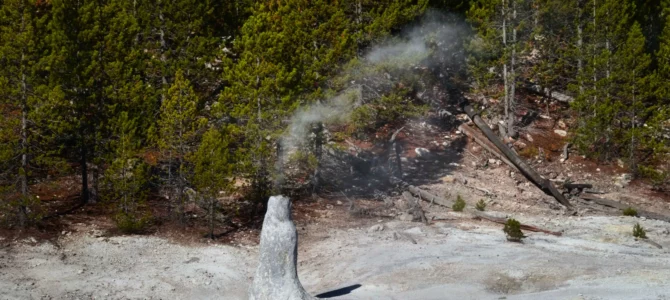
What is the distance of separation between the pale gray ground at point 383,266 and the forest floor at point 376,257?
33mm

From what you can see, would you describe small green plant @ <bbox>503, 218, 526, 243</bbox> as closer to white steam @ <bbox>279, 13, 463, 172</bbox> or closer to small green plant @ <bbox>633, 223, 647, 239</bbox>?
small green plant @ <bbox>633, 223, 647, 239</bbox>

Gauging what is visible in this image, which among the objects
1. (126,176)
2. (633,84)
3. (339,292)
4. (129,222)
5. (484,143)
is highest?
(633,84)

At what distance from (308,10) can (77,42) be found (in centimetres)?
872

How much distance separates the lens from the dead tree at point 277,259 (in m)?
16.3

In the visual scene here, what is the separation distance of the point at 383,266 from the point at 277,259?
17.9ft

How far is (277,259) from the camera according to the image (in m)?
16.4

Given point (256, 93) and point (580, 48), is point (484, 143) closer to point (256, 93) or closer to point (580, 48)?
point (580, 48)

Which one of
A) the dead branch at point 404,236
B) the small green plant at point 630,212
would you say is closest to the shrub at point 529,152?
the small green plant at point 630,212

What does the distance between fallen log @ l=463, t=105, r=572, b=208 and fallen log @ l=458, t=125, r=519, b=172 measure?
0.25m

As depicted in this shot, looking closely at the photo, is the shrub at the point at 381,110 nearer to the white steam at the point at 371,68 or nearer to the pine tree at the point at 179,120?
the white steam at the point at 371,68

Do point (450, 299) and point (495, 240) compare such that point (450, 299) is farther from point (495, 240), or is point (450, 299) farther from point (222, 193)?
point (222, 193)

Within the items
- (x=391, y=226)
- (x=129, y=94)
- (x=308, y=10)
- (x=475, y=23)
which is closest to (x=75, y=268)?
(x=129, y=94)

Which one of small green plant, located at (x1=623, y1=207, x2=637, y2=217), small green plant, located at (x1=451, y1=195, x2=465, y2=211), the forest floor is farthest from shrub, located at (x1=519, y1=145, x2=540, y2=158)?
small green plant, located at (x1=451, y1=195, x2=465, y2=211)

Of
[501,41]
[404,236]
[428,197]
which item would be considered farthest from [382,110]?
[404,236]
